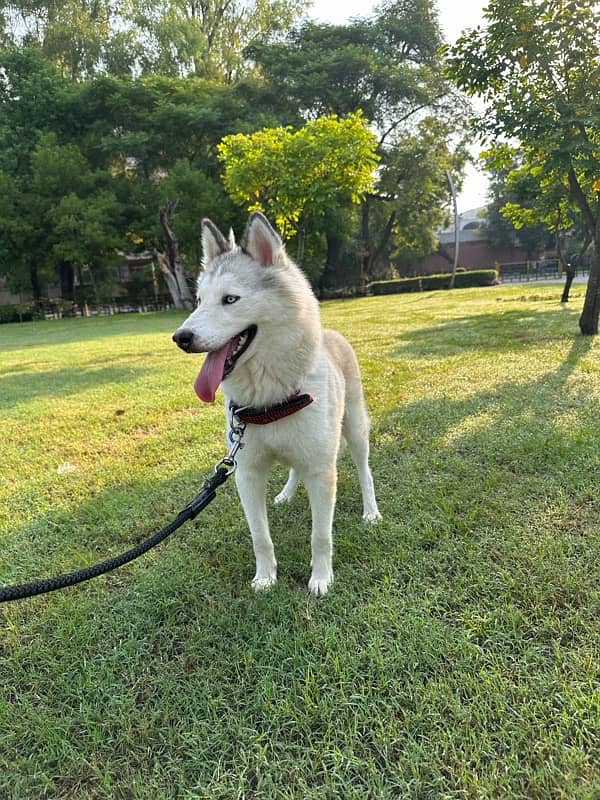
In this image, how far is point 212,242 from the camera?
2.30 metres

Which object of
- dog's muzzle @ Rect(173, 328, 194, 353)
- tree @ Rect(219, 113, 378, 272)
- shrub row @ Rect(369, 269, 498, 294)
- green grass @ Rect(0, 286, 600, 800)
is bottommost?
green grass @ Rect(0, 286, 600, 800)

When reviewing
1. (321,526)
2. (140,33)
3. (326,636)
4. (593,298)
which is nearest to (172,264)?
(140,33)

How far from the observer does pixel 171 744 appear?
143 cm

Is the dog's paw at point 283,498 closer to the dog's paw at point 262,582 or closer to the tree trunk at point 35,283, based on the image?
the dog's paw at point 262,582

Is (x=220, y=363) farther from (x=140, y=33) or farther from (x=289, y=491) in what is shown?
(x=140, y=33)

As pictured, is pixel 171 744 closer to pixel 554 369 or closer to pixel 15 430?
pixel 15 430

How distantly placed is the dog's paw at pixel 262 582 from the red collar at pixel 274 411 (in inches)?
29.4

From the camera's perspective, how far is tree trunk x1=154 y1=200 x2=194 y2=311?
22962 mm

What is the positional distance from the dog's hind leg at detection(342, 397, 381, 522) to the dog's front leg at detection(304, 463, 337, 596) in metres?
0.61

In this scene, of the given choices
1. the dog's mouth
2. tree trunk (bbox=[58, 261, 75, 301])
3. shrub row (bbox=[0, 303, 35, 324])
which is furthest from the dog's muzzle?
tree trunk (bbox=[58, 261, 75, 301])

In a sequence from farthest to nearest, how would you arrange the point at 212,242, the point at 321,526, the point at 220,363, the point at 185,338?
1. the point at 212,242
2. the point at 321,526
3. the point at 220,363
4. the point at 185,338

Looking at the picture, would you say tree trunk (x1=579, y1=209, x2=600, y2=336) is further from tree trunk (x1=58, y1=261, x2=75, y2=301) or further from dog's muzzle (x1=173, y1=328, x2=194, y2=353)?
tree trunk (x1=58, y1=261, x2=75, y2=301)

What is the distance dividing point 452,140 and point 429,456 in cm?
3335

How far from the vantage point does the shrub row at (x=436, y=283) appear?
2988cm
